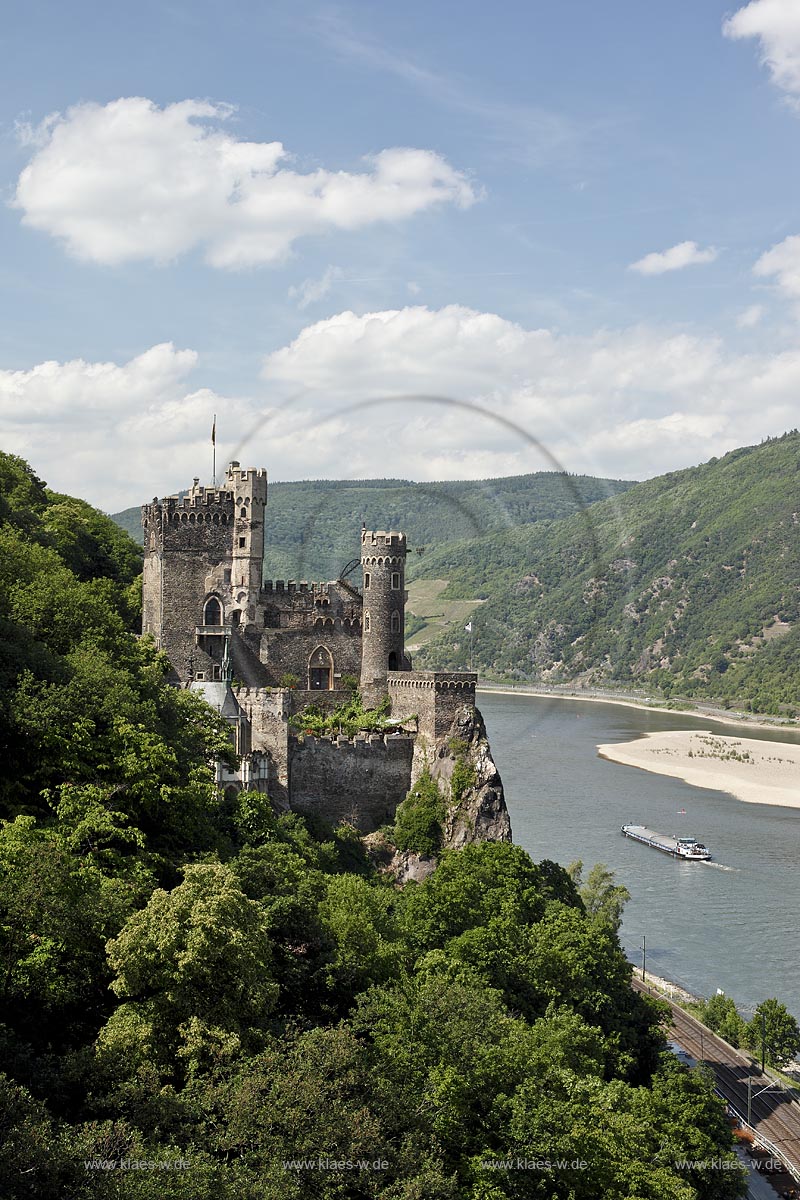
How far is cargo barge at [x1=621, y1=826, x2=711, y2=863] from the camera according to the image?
255 feet

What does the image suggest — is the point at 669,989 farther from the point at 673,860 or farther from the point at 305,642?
the point at 673,860

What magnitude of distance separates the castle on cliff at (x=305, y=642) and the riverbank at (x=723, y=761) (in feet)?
176

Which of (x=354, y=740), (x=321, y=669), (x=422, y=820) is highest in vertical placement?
(x=321, y=669)

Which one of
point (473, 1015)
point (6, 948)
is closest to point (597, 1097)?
point (473, 1015)

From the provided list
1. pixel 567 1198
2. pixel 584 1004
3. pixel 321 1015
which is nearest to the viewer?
pixel 567 1198

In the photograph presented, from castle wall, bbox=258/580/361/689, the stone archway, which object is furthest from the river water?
castle wall, bbox=258/580/361/689

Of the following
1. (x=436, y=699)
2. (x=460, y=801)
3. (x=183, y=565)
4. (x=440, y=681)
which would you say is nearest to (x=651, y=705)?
(x=440, y=681)

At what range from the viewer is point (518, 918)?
4169 centimetres

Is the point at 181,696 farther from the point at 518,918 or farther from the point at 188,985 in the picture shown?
the point at 188,985

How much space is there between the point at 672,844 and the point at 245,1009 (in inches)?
2316

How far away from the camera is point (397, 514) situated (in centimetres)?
8262

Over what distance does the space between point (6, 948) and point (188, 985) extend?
335 centimetres

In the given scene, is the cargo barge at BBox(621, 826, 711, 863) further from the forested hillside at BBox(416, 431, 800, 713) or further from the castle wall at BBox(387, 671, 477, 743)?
the castle wall at BBox(387, 671, 477, 743)

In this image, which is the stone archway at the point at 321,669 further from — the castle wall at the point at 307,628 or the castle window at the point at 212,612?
the castle window at the point at 212,612
